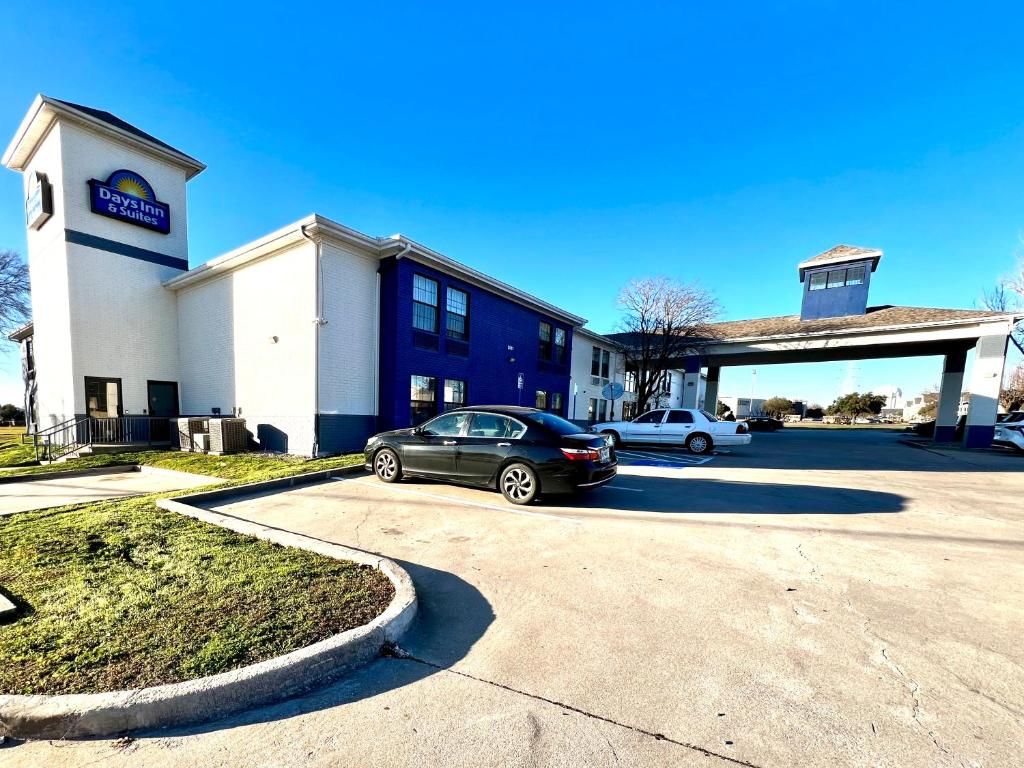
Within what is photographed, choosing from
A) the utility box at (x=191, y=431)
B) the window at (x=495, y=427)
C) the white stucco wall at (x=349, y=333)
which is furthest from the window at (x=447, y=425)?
the utility box at (x=191, y=431)

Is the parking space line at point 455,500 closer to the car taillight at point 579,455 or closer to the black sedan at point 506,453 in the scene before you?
the black sedan at point 506,453

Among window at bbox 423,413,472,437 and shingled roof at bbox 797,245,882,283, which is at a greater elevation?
shingled roof at bbox 797,245,882,283

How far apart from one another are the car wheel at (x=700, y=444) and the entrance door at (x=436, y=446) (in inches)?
382

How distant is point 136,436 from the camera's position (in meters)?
13.7

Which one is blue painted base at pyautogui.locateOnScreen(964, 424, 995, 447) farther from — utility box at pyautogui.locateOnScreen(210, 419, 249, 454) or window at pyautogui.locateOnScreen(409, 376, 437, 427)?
utility box at pyautogui.locateOnScreen(210, 419, 249, 454)

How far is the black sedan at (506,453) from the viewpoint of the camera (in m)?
6.15

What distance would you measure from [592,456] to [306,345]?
874 centimetres

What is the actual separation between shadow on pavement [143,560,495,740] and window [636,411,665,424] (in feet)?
39.1

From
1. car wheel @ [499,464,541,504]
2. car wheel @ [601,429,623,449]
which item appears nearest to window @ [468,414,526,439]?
car wheel @ [499,464,541,504]

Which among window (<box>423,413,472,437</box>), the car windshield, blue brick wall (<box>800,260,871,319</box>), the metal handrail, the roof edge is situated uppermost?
the roof edge

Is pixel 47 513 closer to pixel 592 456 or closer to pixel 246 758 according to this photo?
pixel 246 758

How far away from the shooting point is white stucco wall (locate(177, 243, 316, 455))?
1123 centimetres

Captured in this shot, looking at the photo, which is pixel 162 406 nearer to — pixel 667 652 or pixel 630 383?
pixel 667 652

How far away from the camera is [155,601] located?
2996mm
